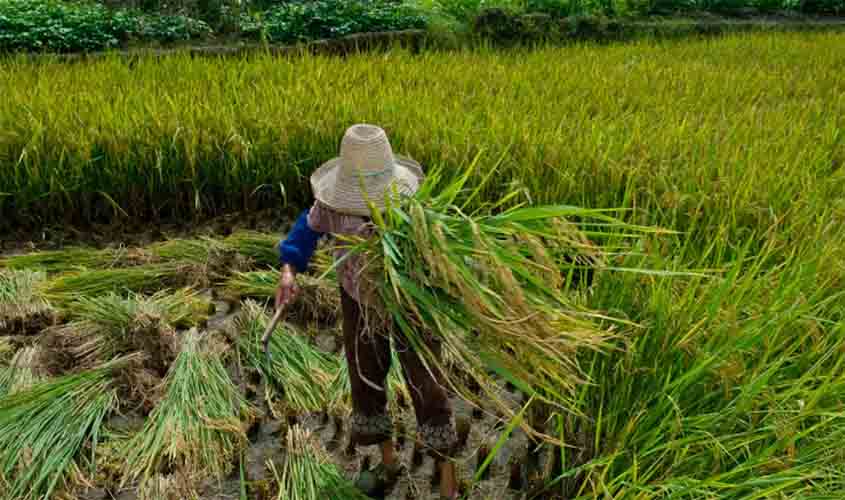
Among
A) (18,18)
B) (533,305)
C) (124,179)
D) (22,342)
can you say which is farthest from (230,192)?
(18,18)

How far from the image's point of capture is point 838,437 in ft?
4.75

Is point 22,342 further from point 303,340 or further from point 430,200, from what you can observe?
point 430,200

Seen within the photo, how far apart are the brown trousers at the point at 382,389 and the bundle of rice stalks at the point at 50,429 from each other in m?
0.66

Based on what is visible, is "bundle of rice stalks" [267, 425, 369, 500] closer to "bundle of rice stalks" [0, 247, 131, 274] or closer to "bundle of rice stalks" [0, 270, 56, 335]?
"bundle of rice stalks" [0, 270, 56, 335]

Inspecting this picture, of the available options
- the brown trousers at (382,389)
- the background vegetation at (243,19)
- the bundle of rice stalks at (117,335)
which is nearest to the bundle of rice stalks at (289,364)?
the bundle of rice stalks at (117,335)

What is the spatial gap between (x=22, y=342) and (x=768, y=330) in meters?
1.95

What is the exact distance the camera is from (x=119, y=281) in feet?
7.84

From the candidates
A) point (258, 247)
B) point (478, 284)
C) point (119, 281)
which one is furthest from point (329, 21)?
point (478, 284)

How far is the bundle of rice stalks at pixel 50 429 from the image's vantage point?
5.36 feet

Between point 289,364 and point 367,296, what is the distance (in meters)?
0.78

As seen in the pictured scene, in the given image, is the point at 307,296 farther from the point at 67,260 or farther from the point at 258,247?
the point at 67,260

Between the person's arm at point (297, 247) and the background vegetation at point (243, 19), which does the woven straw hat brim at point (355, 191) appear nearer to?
the person's arm at point (297, 247)

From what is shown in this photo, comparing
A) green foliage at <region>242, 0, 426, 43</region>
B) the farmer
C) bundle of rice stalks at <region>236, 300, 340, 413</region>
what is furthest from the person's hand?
green foliage at <region>242, 0, 426, 43</region>

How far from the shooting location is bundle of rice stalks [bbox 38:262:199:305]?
232cm
